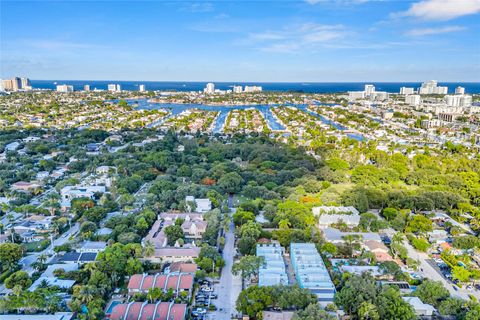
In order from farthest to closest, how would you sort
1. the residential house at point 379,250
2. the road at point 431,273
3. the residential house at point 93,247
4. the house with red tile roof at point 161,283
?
the residential house at point 379,250
the residential house at point 93,247
the road at point 431,273
the house with red tile roof at point 161,283

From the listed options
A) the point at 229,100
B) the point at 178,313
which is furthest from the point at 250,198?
the point at 229,100

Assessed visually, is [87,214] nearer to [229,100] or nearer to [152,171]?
[152,171]

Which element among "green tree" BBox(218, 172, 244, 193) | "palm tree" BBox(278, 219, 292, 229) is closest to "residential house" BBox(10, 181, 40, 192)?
"green tree" BBox(218, 172, 244, 193)

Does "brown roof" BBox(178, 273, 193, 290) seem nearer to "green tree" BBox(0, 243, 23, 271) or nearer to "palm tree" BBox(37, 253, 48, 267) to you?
"palm tree" BBox(37, 253, 48, 267)

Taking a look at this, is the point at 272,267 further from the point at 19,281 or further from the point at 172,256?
the point at 19,281

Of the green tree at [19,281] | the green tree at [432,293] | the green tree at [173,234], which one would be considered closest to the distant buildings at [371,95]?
the green tree at [173,234]

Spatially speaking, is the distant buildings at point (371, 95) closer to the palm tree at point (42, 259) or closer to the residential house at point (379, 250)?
the residential house at point (379, 250)
